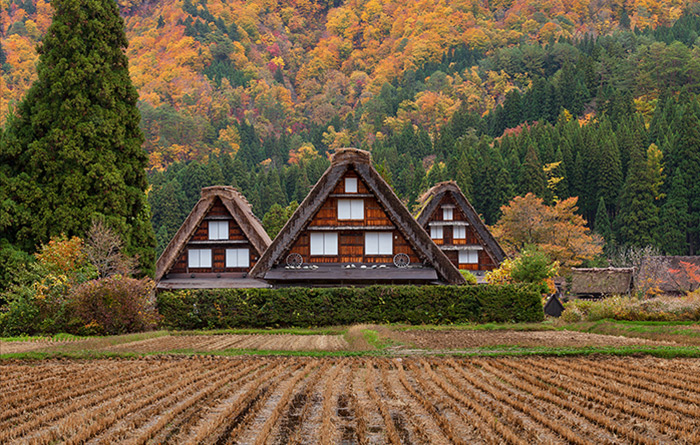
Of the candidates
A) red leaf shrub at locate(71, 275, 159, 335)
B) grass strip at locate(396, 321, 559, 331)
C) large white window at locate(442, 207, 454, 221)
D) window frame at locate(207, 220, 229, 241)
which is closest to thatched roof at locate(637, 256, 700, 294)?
large white window at locate(442, 207, 454, 221)

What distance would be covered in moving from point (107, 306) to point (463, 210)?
948 inches

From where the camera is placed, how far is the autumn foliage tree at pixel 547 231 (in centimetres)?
5284

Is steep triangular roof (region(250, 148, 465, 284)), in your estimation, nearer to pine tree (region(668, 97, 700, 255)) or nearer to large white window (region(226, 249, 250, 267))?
large white window (region(226, 249, 250, 267))

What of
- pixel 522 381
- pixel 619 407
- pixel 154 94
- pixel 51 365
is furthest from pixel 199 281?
pixel 154 94

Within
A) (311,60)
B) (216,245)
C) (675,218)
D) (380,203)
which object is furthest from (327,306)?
(311,60)

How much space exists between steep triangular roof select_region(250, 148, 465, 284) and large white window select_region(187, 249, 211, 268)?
24.0 feet

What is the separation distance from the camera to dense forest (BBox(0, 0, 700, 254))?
219 ft

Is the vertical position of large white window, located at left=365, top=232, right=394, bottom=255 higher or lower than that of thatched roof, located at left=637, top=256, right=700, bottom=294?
higher

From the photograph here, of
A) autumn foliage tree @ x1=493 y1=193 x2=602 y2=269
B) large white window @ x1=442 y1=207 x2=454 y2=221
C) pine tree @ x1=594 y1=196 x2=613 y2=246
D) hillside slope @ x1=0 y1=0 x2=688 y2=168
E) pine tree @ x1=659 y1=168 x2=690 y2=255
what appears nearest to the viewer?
large white window @ x1=442 y1=207 x2=454 y2=221

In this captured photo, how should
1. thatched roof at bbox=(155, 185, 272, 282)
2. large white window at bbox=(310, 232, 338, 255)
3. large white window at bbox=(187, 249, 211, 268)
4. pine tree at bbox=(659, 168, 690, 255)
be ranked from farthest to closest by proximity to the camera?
pine tree at bbox=(659, 168, 690, 255) → large white window at bbox=(187, 249, 211, 268) → thatched roof at bbox=(155, 185, 272, 282) → large white window at bbox=(310, 232, 338, 255)

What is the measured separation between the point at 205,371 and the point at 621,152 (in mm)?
68425

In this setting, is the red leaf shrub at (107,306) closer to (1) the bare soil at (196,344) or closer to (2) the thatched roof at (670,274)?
(1) the bare soil at (196,344)

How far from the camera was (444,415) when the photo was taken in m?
8.27

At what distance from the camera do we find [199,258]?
107 ft
